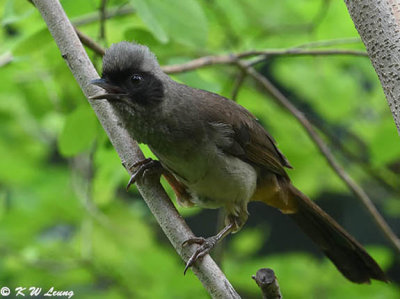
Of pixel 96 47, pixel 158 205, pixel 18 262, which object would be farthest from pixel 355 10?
pixel 18 262

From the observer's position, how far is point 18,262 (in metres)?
4.42

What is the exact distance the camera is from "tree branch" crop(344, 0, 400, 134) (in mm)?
1970

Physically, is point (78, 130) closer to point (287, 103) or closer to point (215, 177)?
point (215, 177)

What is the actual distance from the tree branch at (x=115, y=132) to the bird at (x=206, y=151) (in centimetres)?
4

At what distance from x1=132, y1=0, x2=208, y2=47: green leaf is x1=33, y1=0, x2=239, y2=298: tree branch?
519 millimetres

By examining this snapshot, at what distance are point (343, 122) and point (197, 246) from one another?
308cm

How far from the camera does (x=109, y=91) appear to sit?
2738 millimetres

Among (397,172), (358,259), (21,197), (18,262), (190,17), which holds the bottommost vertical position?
(358,259)

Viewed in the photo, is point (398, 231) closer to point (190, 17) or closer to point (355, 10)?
point (190, 17)

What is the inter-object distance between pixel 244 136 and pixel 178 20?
2.40 feet

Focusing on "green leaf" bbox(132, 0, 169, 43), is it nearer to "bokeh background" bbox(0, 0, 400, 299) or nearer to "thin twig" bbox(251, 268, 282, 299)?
"bokeh background" bbox(0, 0, 400, 299)

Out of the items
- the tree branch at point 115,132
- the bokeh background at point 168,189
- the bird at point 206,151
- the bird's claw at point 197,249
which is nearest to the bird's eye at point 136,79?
the bird at point 206,151

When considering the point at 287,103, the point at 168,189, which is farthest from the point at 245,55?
the point at 168,189

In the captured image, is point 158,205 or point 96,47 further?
point 96,47
